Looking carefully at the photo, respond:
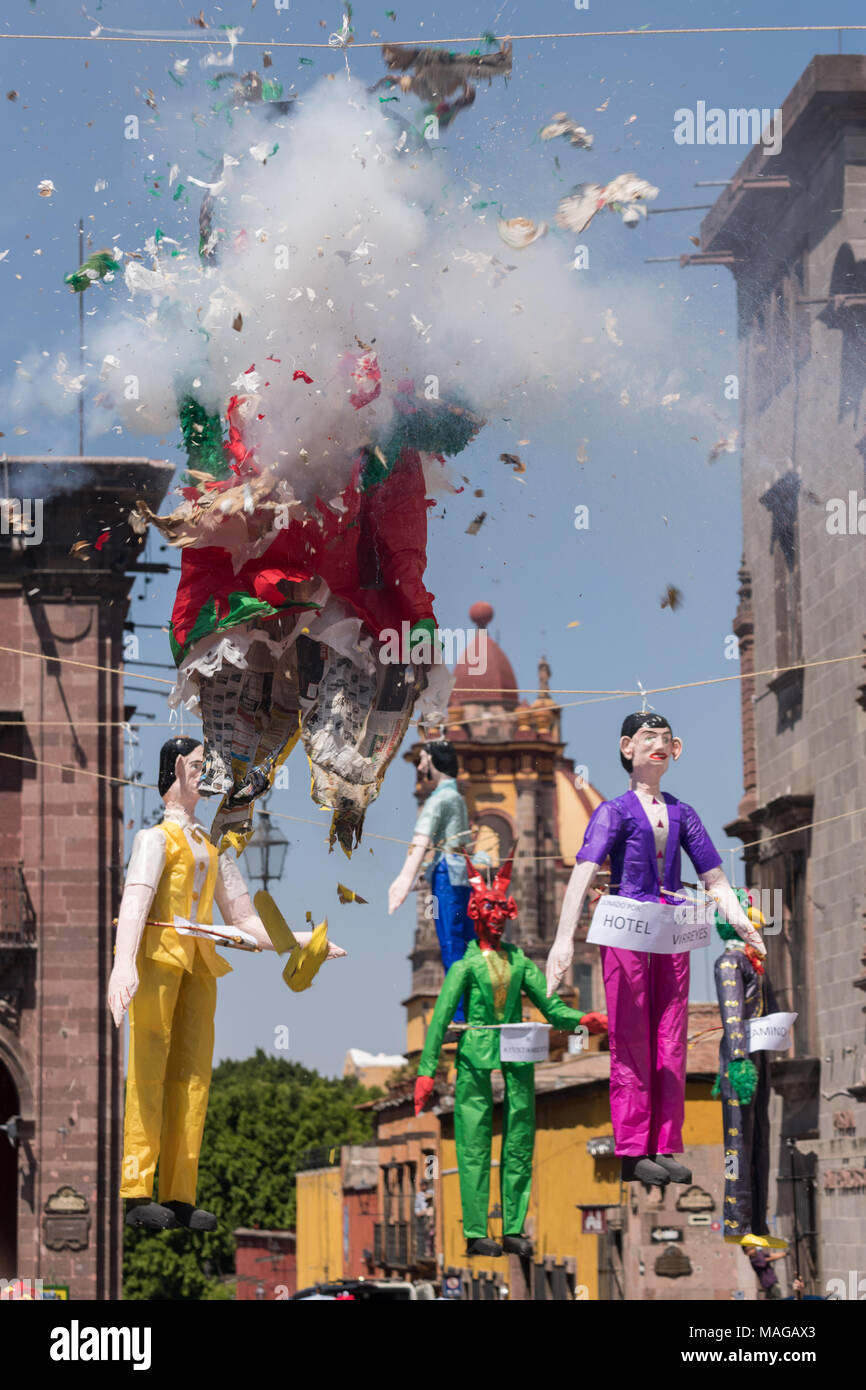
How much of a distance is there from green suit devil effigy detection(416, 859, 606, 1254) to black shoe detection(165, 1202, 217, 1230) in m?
2.62

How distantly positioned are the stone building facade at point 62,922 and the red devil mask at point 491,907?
959cm

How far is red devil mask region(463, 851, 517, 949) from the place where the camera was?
1068cm

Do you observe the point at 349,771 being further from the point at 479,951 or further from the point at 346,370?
the point at 479,951

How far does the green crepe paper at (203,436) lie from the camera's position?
7180mm

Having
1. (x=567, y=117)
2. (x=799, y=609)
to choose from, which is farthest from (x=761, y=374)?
(x=799, y=609)

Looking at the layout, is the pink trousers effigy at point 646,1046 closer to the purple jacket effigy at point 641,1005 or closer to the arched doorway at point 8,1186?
the purple jacket effigy at point 641,1005

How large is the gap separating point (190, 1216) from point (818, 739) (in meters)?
13.6


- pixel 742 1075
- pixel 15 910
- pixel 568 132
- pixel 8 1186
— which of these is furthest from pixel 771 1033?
pixel 8 1186

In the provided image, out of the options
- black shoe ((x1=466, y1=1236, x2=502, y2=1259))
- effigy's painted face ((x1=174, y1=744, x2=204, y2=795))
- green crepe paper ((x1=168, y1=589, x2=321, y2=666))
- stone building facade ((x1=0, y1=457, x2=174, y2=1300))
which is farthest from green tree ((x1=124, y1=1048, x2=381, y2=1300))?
green crepe paper ((x1=168, y1=589, x2=321, y2=666))

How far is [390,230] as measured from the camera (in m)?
6.89

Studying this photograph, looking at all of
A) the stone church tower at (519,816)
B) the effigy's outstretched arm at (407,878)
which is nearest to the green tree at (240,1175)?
the stone church tower at (519,816)

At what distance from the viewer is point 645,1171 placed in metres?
8.20

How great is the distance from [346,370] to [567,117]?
3.77ft
